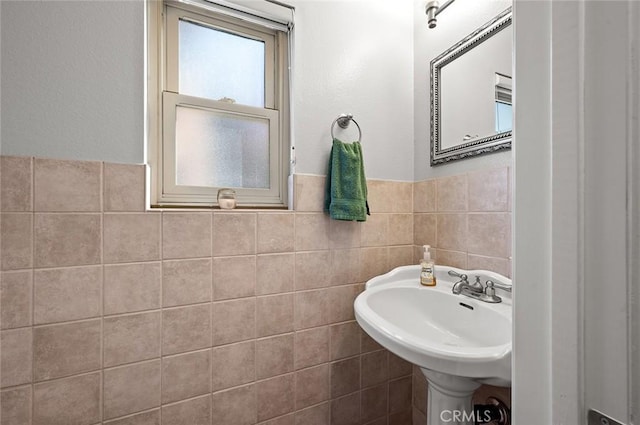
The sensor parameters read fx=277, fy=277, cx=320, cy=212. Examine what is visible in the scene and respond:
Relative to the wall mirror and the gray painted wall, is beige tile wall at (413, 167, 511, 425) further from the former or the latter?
the gray painted wall

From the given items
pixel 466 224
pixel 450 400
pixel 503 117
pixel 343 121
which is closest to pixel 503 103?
pixel 503 117

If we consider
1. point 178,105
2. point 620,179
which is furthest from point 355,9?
point 620,179

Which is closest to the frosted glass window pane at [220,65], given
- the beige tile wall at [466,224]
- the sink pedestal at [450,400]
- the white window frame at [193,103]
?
the white window frame at [193,103]

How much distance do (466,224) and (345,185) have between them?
0.52 meters

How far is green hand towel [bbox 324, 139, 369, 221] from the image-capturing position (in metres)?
1.14

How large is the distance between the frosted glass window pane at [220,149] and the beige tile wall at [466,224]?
769 millimetres

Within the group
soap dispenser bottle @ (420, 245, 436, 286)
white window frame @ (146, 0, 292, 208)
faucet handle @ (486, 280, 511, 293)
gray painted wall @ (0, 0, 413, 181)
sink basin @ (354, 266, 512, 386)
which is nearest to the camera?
sink basin @ (354, 266, 512, 386)

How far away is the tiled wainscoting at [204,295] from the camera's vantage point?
81 centimetres

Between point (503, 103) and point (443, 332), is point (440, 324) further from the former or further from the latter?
point (503, 103)

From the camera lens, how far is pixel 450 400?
2.76ft

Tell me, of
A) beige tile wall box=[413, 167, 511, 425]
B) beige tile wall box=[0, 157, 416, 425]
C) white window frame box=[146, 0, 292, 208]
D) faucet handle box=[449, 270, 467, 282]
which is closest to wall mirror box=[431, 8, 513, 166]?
beige tile wall box=[413, 167, 511, 425]

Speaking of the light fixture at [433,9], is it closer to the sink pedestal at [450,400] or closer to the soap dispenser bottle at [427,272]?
the soap dispenser bottle at [427,272]

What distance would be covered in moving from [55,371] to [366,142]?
54.0 inches

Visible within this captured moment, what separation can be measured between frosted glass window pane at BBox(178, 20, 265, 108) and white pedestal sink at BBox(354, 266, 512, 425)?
100cm
